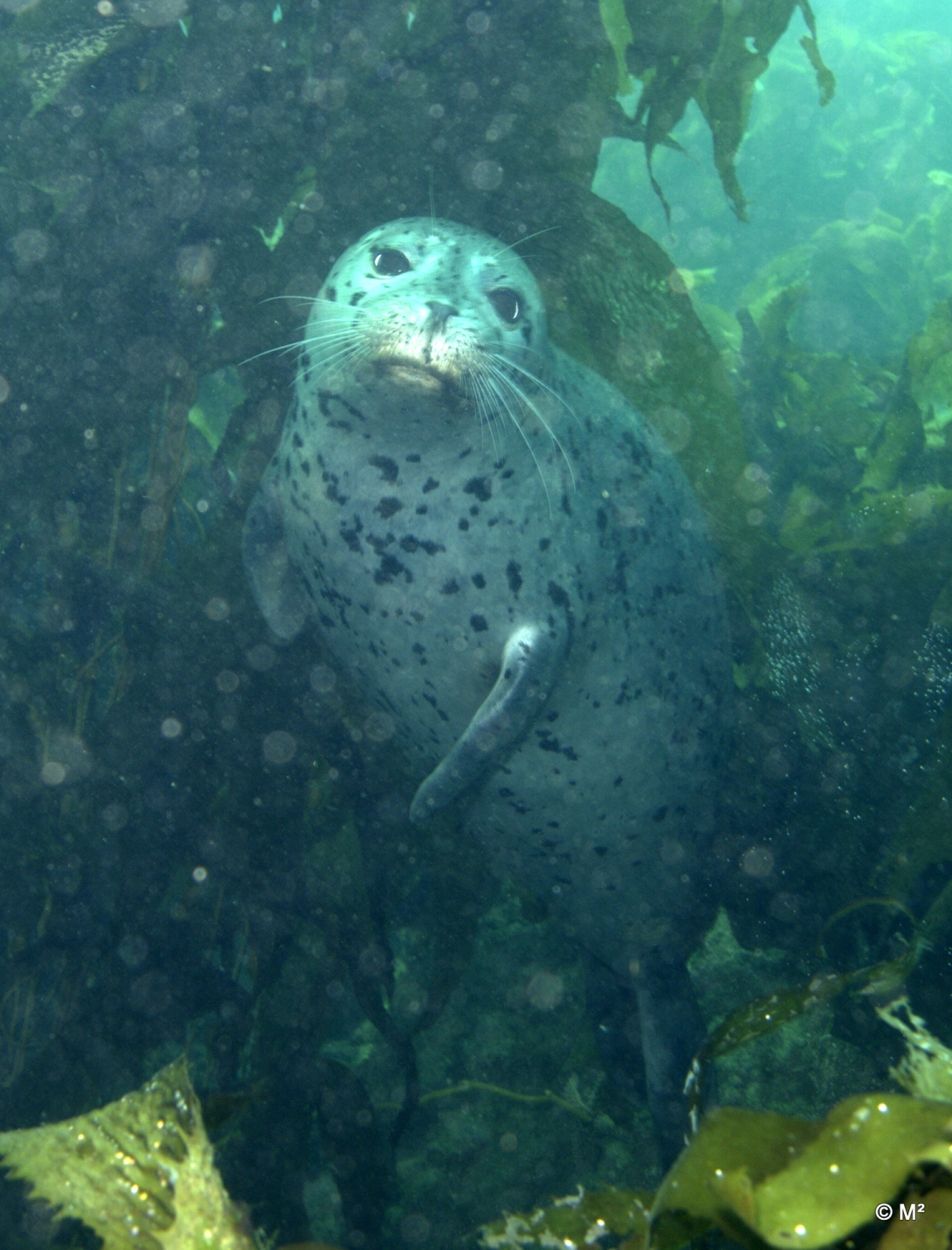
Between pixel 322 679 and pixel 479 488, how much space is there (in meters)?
0.96

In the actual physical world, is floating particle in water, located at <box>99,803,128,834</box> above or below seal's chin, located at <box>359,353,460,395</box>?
below

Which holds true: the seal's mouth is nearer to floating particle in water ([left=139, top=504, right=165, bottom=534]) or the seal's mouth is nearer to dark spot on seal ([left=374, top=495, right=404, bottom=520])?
dark spot on seal ([left=374, top=495, right=404, bottom=520])

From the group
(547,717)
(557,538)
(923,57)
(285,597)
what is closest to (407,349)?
(557,538)

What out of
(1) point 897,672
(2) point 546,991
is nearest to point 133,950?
(2) point 546,991

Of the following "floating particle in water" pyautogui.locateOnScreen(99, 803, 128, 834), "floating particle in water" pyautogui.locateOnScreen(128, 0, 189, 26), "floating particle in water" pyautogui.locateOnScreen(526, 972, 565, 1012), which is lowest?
"floating particle in water" pyautogui.locateOnScreen(526, 972, 565, 1012)

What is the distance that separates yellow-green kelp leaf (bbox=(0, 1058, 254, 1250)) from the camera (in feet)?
3.75

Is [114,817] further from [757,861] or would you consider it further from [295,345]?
[757,861]

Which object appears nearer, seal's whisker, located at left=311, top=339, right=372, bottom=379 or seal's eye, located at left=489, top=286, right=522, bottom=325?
seal's whisker, located at left=311, top=339, right=372, bottom=379

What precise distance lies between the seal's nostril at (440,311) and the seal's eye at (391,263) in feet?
1.01

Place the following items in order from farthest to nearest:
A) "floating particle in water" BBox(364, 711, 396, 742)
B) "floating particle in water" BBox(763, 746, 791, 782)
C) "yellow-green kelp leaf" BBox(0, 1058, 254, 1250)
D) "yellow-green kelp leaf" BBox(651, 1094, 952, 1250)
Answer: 1. "floating particle in water" BBox(763, 746, 791, 782)
2. "floating particle in water" BBox(364, 711, 396, 742)
3. "yellow-green kelp leaf" BBox(0, 1058, 254, 1250)
4. "yellow-green kelp leaf" BBox(651, 1094, 952, 1250)

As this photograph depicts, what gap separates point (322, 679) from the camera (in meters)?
2.81

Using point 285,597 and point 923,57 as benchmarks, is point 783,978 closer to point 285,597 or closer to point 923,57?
point 285,597

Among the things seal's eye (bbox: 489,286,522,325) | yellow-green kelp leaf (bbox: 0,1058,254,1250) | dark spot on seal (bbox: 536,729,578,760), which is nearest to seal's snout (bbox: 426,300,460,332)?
seal's eye (bbox: 489,286,522,325)

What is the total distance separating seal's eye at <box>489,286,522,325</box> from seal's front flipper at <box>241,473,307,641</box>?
1.00 meters
